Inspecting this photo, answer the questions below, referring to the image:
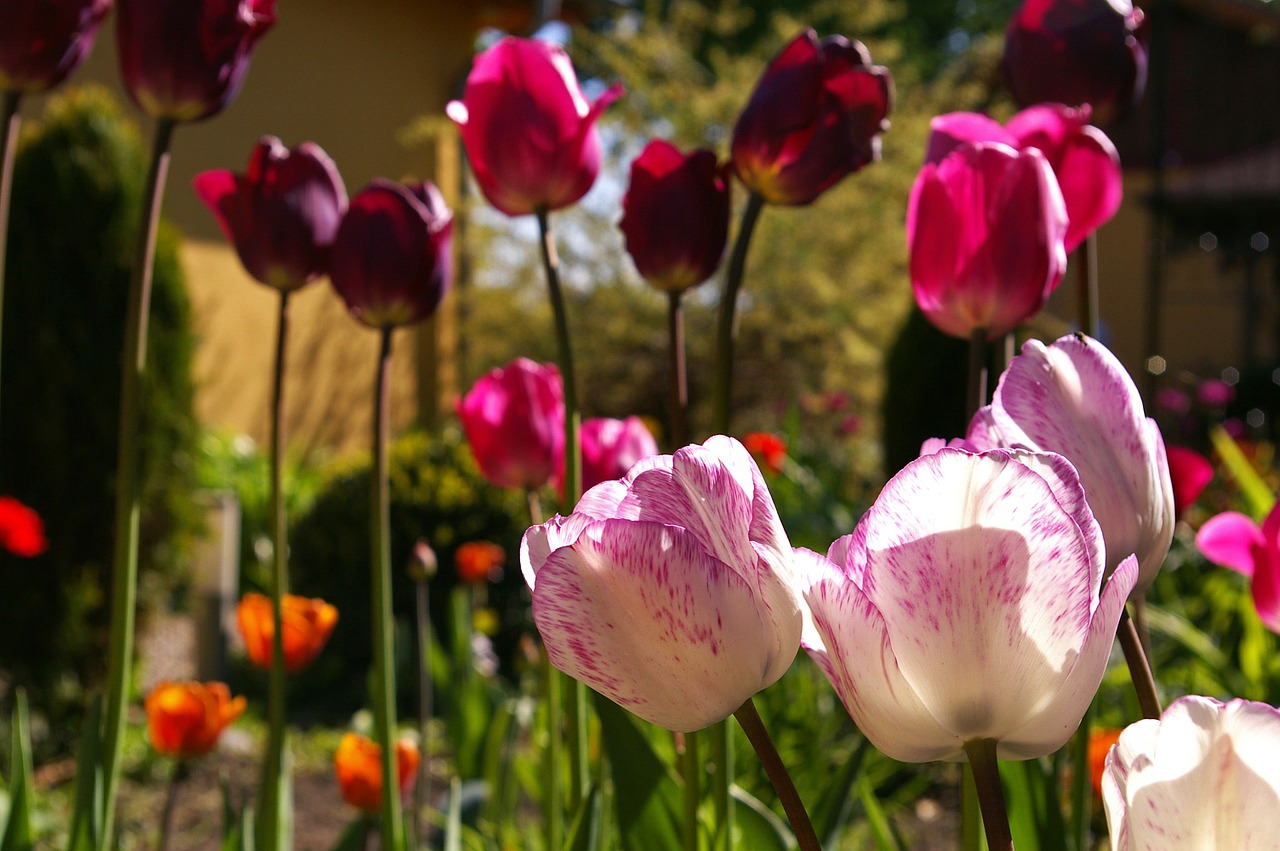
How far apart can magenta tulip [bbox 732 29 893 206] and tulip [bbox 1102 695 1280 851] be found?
0.69m

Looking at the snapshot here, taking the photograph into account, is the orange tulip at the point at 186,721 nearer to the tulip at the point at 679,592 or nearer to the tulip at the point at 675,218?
the tulip at the point at 675,218

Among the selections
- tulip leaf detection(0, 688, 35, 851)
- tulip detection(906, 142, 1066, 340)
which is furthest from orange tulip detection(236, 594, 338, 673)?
tulip detection(906, 142, 1066, 340)

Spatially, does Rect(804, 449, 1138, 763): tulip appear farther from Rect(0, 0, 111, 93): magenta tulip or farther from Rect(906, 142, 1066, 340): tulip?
Rect(0, 0, 111, 93): magenta tulip

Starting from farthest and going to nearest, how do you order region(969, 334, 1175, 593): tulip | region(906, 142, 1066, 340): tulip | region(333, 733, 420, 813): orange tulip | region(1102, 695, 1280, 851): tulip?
1. region(333, 733, 420, 813): orange tulip
2. region(906, 142, 1066, 340): tulip
3. region(969, 334, 1175, 593): tulip
4. region(1102, 695, 1280, 851): tulip

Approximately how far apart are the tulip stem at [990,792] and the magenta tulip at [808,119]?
2.10ft

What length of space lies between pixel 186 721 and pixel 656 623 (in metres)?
1.33

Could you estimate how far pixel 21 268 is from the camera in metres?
4.04

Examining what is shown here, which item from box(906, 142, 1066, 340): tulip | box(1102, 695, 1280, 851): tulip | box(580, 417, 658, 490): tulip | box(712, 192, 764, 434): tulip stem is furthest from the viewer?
box(580, 417, 658, 490): tulip

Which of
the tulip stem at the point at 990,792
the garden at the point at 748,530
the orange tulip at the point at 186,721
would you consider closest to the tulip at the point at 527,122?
the garden at the point at 748,530

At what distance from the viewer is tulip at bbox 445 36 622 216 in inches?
40.3

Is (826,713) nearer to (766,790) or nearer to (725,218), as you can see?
(766,790)

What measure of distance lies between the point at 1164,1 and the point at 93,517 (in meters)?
4.95

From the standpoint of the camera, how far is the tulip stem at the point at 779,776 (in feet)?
1.42

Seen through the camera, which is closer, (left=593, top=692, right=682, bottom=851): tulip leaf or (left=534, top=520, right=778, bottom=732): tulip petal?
(left=534, top=520, right=778, bottom=732): tulip petal
